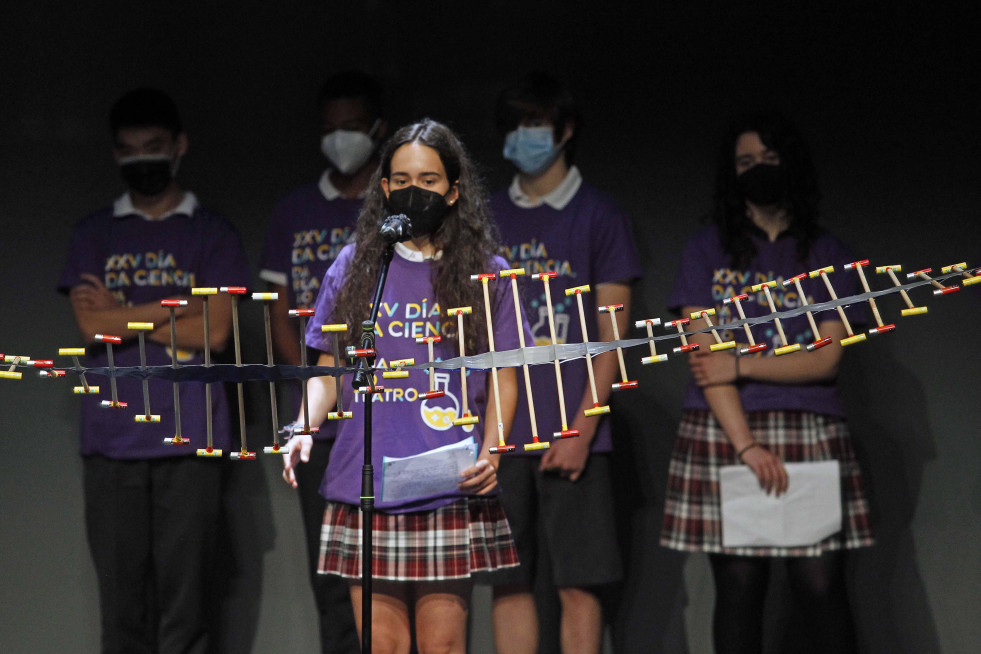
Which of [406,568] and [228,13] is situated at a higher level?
[228,13]

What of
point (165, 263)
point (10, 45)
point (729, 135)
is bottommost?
point (165, 263)

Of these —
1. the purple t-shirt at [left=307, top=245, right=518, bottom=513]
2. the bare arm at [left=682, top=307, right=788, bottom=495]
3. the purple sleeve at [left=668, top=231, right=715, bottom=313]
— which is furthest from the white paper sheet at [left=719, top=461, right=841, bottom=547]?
the purple t-shirt at [left=307, top=245, right=518, bottom=513]

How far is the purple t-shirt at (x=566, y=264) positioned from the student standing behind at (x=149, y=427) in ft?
3.11

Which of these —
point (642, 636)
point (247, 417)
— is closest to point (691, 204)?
point (642, 636)

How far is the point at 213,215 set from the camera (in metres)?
3.65

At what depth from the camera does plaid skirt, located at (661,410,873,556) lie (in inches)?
129

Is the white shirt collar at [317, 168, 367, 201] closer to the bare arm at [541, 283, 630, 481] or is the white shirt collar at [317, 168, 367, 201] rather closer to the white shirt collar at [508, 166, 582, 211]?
the white shirt collar at [508, 166, 582, 211]

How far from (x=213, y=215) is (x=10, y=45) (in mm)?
1138

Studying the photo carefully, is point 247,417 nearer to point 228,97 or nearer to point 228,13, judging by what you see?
point 228,97

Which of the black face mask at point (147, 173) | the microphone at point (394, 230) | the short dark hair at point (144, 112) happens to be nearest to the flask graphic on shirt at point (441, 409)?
the microphone at point (394, 230)

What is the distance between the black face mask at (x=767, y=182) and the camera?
3.36 m

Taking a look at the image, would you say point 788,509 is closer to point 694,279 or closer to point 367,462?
point 694,279

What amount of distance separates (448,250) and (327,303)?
33 cm

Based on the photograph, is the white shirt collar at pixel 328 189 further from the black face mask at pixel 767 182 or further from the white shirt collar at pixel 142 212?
the black face mask at pixel 767 182
